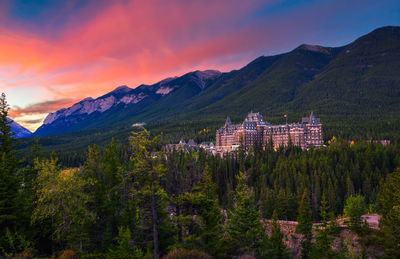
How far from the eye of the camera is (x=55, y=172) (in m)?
33.0

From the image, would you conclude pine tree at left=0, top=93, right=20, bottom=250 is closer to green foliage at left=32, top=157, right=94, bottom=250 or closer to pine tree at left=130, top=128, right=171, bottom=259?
green foliage at left=32, top=157, right=94, bottom=250

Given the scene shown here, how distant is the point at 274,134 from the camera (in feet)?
529

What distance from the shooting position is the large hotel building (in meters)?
154

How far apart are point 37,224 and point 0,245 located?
504 cm

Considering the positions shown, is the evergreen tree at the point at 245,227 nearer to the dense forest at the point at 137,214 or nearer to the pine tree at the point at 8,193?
the dense forest at the point at 137,214

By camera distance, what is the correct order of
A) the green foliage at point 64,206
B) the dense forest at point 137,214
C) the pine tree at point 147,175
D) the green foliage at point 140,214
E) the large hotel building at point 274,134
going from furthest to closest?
the large hotel building at point 274,134
the green foliage at point 64,206
the green foliage at point 140,214
the dense forest at point 137,214
the pine tree at point 147,175

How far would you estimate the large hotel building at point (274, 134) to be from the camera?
507ft

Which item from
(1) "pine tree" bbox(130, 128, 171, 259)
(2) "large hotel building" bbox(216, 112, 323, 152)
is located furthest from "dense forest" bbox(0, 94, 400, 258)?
(2) "large hotel building" bbox(216, 112, 323, 152)

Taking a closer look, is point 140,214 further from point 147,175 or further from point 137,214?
point 147,175

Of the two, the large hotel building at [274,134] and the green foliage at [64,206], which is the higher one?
the large hotel building at [274,134]

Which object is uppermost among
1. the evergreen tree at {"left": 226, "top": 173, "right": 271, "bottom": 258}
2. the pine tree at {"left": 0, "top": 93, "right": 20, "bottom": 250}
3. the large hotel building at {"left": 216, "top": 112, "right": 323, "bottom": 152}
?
the large hotel building at {"left": 216, "top": 112, "right": 323, "bottom": 152}

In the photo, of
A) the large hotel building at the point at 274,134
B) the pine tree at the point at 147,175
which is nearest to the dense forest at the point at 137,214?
the pine tree at the point at 147,175

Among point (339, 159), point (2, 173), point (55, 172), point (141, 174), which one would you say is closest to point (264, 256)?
point (141, 174)

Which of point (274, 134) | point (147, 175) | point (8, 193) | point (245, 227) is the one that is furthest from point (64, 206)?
point (274, 134)
